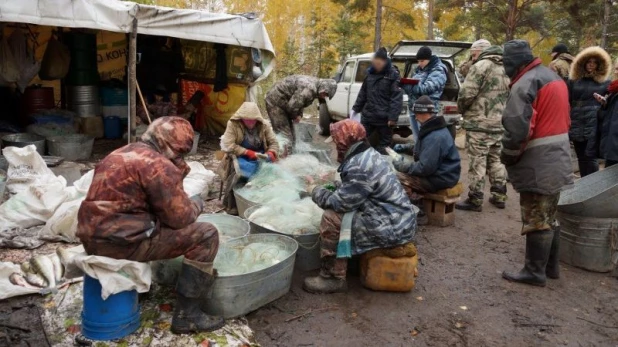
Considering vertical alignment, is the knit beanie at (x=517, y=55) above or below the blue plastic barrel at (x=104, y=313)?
above

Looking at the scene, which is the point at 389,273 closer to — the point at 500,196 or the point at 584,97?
the point at 500,196

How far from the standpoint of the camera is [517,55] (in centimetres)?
383

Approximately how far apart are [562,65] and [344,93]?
508cm

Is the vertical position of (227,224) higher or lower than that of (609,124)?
lower

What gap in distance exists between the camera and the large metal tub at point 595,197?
407cm

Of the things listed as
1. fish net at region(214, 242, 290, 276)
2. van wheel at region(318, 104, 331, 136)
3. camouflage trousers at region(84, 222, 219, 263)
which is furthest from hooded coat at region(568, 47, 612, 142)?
van wheel at region(318, 104, 331, 136)

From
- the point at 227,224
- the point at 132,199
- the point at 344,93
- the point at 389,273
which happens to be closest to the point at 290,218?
the point at 227,224

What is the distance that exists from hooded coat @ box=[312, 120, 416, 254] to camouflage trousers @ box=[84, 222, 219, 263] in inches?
41.6

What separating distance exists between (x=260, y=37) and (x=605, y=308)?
592cm

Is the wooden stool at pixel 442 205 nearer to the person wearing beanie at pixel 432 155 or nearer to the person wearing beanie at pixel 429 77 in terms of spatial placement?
the person wearing beanie at pixel 432 155

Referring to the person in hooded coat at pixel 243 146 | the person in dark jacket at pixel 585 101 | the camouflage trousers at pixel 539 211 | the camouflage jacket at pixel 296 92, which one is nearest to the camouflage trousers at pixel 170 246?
the person in hooded coat at pixel 243 146

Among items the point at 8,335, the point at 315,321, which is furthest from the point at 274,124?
the point at 8,335

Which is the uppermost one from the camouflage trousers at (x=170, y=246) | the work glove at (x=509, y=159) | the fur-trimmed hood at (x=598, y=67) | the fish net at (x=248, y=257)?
the fur-trimmed hood at (x=598, y=67)

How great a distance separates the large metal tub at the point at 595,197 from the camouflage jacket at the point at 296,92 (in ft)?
11.1
